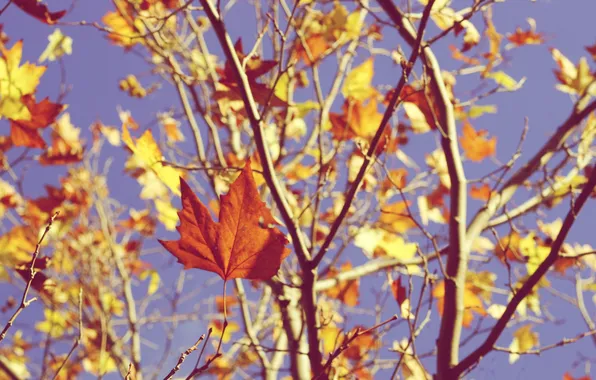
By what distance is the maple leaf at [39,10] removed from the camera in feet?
4.73

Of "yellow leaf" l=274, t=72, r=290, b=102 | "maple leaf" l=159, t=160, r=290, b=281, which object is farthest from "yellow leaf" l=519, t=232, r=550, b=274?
"maple leaf" l=159, t=160, r=290, b=281

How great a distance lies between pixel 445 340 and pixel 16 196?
12.2ft

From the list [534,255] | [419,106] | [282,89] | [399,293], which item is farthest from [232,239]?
[534,255]

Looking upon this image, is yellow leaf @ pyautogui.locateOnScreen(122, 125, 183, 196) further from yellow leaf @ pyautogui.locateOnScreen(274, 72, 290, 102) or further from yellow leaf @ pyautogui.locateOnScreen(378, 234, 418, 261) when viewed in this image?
yellow leaf @ pyautogui.locateOnScreen(378, 234, 418, 261)

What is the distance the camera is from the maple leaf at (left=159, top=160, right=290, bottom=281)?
2.83 ft

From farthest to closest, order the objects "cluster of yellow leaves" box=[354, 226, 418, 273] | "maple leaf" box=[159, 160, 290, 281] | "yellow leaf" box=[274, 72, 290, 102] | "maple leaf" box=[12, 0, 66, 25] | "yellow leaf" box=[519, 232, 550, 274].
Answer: "cluster of yellow leaves" box=[354, 226, 418, 273] → "yellow leaf" box=[519, 232, 550, 274] → "yellow leaf" box=[274, 72, 290, 102] → "maple leaf" box=[12, 0, 66, 25] → "maple leaf" box=[159, 160, 290, 281]

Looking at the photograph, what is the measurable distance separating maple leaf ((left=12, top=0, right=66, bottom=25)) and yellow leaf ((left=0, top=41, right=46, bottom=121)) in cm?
23

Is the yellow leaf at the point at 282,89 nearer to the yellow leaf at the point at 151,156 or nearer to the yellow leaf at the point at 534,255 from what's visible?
the yellow leaf at the point at 151,156

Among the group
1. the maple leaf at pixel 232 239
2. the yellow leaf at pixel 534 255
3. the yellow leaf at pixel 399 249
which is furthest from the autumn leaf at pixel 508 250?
the maple leaf at pixel 232 239

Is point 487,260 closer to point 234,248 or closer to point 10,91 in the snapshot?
point 234,248

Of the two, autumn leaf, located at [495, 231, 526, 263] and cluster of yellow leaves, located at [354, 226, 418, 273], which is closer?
autumn leaf, located at [495, 231, 526, 263]

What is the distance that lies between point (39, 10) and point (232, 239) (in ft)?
3.54

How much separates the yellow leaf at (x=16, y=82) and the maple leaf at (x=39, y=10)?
233 mm

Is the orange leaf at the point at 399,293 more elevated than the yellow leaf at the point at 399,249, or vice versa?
the yellow leaf at the point at 399,249
